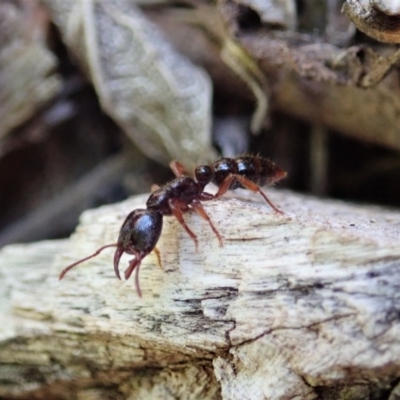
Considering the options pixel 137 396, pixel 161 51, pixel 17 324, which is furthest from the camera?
pixel 161 51

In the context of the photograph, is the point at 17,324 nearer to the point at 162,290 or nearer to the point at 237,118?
the point at 162,290

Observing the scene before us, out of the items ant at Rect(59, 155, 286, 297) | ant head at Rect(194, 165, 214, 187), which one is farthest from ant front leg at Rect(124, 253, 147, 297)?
ant head at Rect(194, 165, 214, 187)

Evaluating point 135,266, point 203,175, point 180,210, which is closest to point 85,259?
point 135,266

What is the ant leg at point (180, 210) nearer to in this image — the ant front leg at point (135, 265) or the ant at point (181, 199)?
the ant at point (181, 199)

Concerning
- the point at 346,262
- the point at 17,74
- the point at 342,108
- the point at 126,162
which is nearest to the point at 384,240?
the point at 346,262

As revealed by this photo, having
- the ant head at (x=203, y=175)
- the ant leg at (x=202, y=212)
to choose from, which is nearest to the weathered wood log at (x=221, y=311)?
the ant leg at (x=202, y=212)

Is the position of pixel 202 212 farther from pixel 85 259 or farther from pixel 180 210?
pixel 85 259

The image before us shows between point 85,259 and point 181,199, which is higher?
point 181,199
